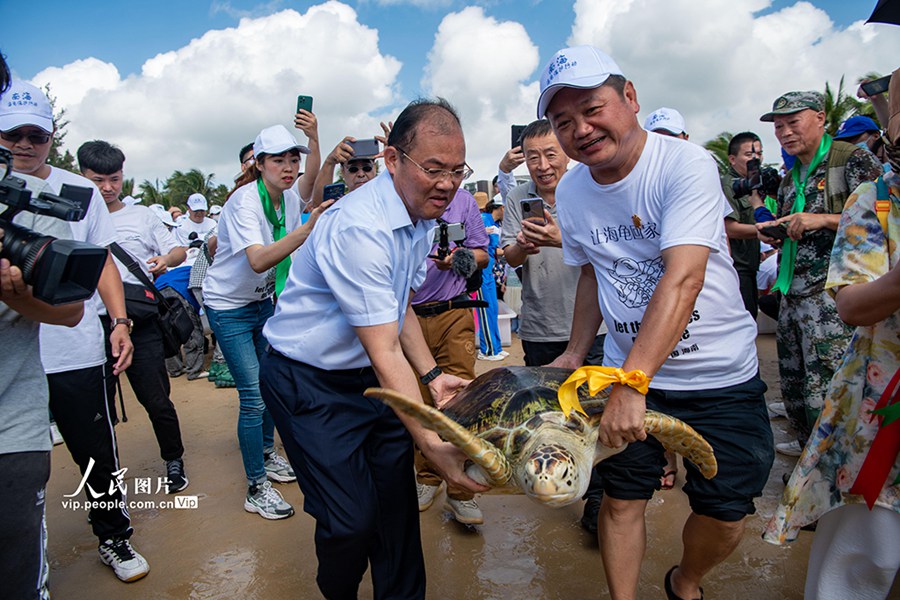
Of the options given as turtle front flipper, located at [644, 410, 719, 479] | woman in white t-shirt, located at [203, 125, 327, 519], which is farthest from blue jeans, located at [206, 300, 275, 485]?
turtle front flipper, located at [644, 410, 719, 479]

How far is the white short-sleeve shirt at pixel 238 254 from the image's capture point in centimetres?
318

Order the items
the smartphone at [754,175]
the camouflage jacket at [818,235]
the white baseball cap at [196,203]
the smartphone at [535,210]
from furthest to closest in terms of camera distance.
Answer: the white baseball cap at [196,203]
the smartphone at [754,175]
the camouflage jacket at [818,235]
the smartphone at [535,210]

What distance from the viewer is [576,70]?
1.79 meters

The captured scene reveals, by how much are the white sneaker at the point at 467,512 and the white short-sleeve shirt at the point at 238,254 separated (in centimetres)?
169

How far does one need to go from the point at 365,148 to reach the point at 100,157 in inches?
63.5

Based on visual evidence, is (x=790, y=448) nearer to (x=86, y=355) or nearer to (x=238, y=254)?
(x=238, y=254)

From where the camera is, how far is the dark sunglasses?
7.79 feet

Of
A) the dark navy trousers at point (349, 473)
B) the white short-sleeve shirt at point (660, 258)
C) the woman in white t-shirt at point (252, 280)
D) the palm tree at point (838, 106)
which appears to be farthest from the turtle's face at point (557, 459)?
the palm tree at point (838, 106)

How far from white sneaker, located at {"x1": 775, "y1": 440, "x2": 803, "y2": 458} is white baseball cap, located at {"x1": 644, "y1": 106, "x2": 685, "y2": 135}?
2.22 metres

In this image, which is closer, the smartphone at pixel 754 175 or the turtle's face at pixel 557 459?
the turtle's face at pixel 557 459

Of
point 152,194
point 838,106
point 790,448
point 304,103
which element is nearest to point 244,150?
point 304,103

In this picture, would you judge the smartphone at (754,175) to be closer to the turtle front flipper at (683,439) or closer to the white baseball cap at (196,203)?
the turtle front flipper at (683,439)

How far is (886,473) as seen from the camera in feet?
4.96

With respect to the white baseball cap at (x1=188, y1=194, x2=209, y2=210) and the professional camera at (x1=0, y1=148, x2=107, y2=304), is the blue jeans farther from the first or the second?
the white baseball cap at (x1=188, y1=194, x2=209, y2=210)
